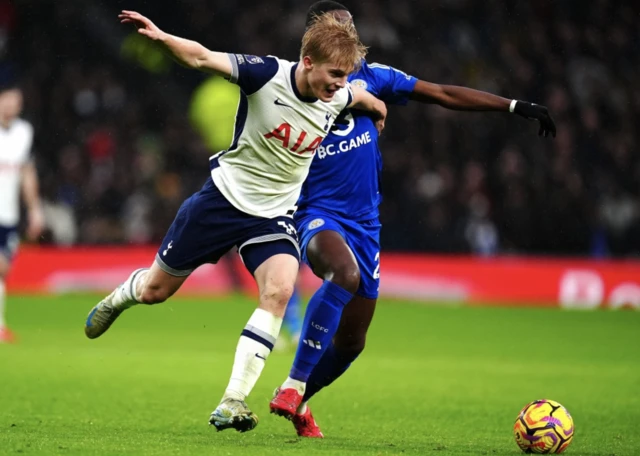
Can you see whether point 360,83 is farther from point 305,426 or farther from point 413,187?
point 413,187

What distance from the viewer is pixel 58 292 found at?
18.3m

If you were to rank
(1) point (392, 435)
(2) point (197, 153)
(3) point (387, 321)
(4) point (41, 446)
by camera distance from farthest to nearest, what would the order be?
(2) point (197, 153)
(3) point (387, 321)
(1) point (392, 435)
(4) point (41, 446)

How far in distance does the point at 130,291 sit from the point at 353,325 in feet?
4.32

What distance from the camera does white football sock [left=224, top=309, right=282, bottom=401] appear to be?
565 centimetres

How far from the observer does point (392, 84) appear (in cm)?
679

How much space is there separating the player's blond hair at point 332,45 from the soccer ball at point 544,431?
201cm

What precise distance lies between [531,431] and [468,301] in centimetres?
1307

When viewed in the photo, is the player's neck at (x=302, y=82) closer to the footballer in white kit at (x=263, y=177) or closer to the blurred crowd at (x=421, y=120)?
the footballer in white kit at (x=263, y=177)

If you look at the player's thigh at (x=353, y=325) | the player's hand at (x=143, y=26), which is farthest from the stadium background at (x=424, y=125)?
the player's hand at (x=143, y=26)

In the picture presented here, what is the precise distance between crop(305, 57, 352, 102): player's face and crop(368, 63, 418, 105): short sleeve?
1003 millimetres

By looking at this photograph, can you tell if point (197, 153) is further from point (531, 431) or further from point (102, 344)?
point (531, 431)

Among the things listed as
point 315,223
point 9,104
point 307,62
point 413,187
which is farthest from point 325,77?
point 413,187

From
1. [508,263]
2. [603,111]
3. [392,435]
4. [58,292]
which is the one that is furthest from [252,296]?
[392,435]

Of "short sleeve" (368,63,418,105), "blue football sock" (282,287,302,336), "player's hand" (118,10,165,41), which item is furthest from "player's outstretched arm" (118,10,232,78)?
"blue football sock" (282,287,302,336)
